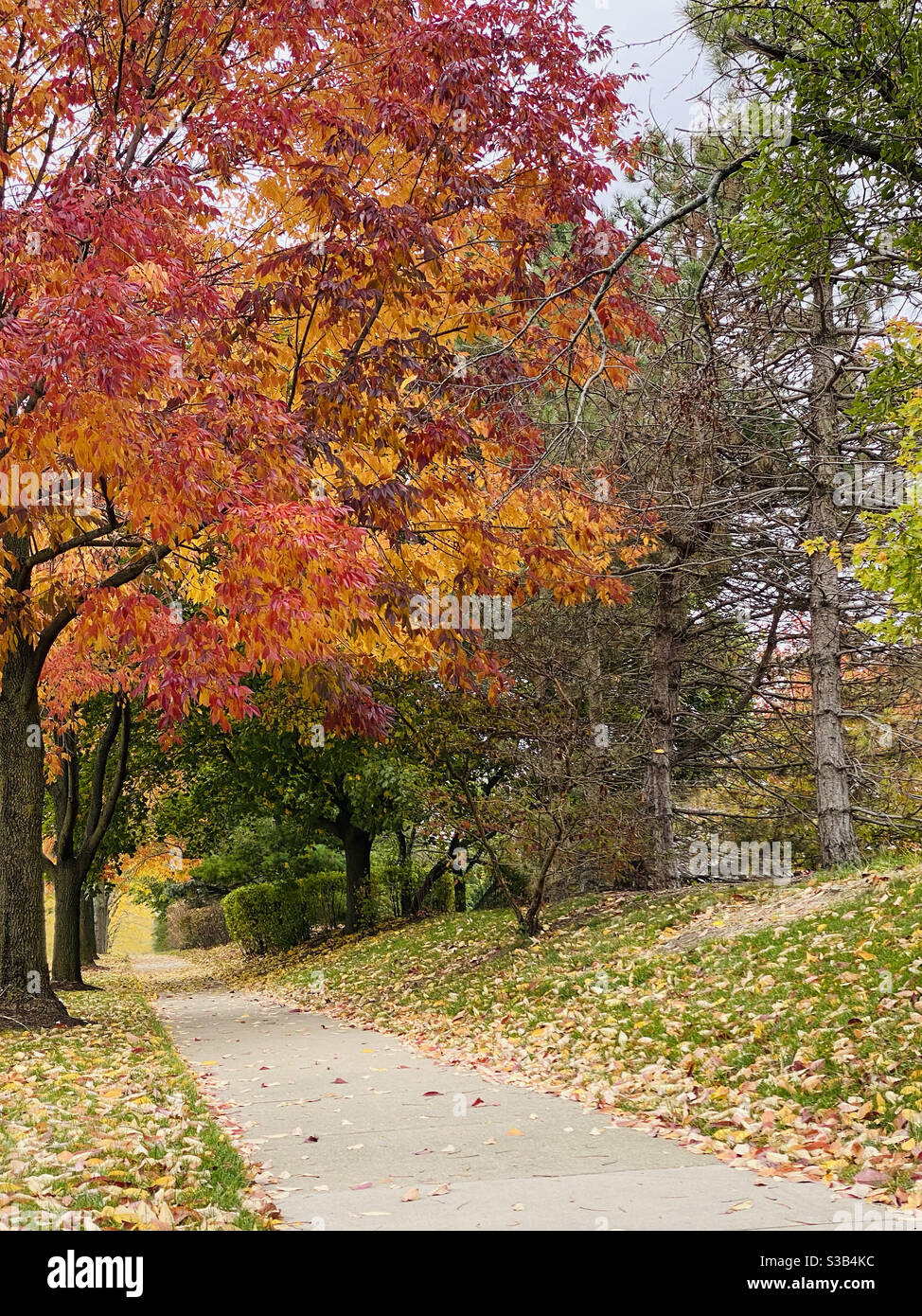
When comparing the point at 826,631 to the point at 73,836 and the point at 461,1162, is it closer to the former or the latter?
the point at 461,1162

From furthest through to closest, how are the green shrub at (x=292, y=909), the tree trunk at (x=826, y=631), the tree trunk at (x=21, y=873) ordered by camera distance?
the green shrub at (x=292, y=909)
the tree trunk at (x=826, y=631)
the tree trunk at (x=21, y=873)

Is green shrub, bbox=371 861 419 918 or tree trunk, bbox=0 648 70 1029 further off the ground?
tree trunk, bbox=0 648 70 1029

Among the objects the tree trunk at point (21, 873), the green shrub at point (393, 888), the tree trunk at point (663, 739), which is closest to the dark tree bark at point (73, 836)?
the green shrub at point (393, 888)

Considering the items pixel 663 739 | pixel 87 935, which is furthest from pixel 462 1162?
pixel 87 935

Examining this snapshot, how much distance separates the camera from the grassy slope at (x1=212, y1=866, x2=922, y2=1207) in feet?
17.5

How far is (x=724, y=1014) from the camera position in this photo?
24.8 feet

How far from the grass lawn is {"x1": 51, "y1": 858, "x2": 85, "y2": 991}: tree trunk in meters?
7.96

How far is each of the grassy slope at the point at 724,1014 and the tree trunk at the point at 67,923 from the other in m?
4.86

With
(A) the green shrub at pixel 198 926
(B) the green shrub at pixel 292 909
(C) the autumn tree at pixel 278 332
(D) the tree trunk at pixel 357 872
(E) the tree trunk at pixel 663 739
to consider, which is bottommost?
(A) the green shrub at pixel 198 926

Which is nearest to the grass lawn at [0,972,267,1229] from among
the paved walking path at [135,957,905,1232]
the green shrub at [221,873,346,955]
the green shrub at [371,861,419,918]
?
the paved walking path at [135,957,905,1232]

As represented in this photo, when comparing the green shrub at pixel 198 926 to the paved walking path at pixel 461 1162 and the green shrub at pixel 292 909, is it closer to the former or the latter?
the green shrub at pixel 292 909

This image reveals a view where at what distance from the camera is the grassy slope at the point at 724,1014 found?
17.5 feet

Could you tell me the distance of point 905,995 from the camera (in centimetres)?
650

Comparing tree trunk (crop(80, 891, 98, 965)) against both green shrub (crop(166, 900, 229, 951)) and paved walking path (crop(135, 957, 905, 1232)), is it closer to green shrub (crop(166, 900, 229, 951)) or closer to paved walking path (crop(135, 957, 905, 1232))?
green shrub (crop(166, 900, 229, 951))
